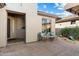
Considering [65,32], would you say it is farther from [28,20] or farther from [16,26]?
[28,20]

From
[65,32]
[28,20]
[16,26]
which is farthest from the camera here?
[65,32]

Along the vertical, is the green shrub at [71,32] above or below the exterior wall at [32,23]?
below

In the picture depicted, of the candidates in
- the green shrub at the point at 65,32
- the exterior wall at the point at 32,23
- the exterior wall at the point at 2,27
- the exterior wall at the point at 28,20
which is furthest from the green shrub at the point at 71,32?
the exterior wall at the point at 2,27

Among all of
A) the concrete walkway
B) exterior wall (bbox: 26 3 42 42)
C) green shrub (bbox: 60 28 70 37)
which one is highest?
exterior wall (bbox: 26 3 42 42)

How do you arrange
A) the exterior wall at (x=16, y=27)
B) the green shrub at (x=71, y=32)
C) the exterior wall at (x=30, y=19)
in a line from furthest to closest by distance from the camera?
1. the green shrub at (x=71, y=32)
2. the exterior wall at (x=16, y=27)
3. the exterior wall at (x=30, y=19)

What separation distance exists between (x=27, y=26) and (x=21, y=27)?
1638 millimetres

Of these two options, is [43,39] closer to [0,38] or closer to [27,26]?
[27,26]

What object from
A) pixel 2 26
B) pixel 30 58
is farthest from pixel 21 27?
pixel 30 58

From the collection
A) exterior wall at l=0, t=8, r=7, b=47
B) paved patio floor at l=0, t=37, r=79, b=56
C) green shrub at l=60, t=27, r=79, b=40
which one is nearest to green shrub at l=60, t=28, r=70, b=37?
green shrub at l=60, t=27, r=79, b=40

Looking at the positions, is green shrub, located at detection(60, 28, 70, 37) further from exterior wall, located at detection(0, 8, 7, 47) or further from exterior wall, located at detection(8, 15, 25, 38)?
exterior wall, located at detection(0, 8, 7, 47)

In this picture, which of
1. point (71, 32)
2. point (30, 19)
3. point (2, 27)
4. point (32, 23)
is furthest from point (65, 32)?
point (2, 27)

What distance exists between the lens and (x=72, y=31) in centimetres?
1458

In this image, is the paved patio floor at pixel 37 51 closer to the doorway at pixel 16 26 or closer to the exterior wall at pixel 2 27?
the exterior wall at pixel 2 27

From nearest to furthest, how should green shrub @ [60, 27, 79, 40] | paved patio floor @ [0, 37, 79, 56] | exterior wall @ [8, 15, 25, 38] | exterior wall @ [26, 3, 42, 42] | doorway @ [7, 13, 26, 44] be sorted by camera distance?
paved patio floor @ [0, 37, 79, 56] → exterior wall @ [26, 3, 42, 42] → doorway @ [7, 13, 26, 44] → exterior wall @ [8, 15, 25, 38] → green shrub @ [60, 27, 79, 40]
